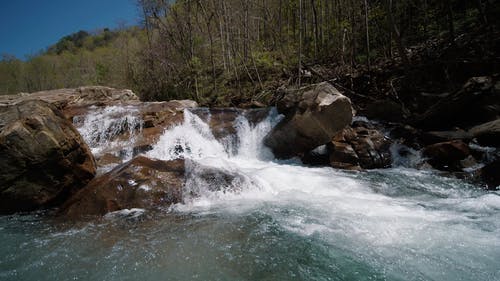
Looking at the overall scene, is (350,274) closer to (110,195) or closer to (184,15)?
(110,195)

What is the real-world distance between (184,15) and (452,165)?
44.4 ft

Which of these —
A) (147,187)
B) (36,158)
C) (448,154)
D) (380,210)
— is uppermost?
(36,158)

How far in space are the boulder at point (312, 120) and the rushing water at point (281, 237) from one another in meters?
1.93

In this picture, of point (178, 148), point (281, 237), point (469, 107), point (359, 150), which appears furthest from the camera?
point (178, 148)

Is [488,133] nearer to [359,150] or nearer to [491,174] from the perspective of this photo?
[491,174]

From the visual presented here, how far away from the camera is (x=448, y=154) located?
21.6 feet

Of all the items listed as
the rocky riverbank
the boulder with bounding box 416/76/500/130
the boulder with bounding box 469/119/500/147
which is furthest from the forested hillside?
the boulder with bounding box 469/119/500/147

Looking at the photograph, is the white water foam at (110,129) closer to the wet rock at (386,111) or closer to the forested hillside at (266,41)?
the forested hillside at (266,41)

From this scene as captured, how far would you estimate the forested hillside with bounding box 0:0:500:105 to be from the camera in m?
11.1

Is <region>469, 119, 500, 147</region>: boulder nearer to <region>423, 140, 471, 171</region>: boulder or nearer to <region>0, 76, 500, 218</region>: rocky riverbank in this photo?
<region>0, 76, 500, 218</region>: rocky riverbank

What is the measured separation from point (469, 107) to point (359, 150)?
276 cm

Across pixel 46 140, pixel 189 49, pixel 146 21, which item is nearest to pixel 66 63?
pixel 146 21

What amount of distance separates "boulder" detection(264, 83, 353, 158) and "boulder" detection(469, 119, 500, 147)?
8.31 ft

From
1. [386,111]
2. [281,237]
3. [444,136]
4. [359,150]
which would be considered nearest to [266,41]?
[386,111]
